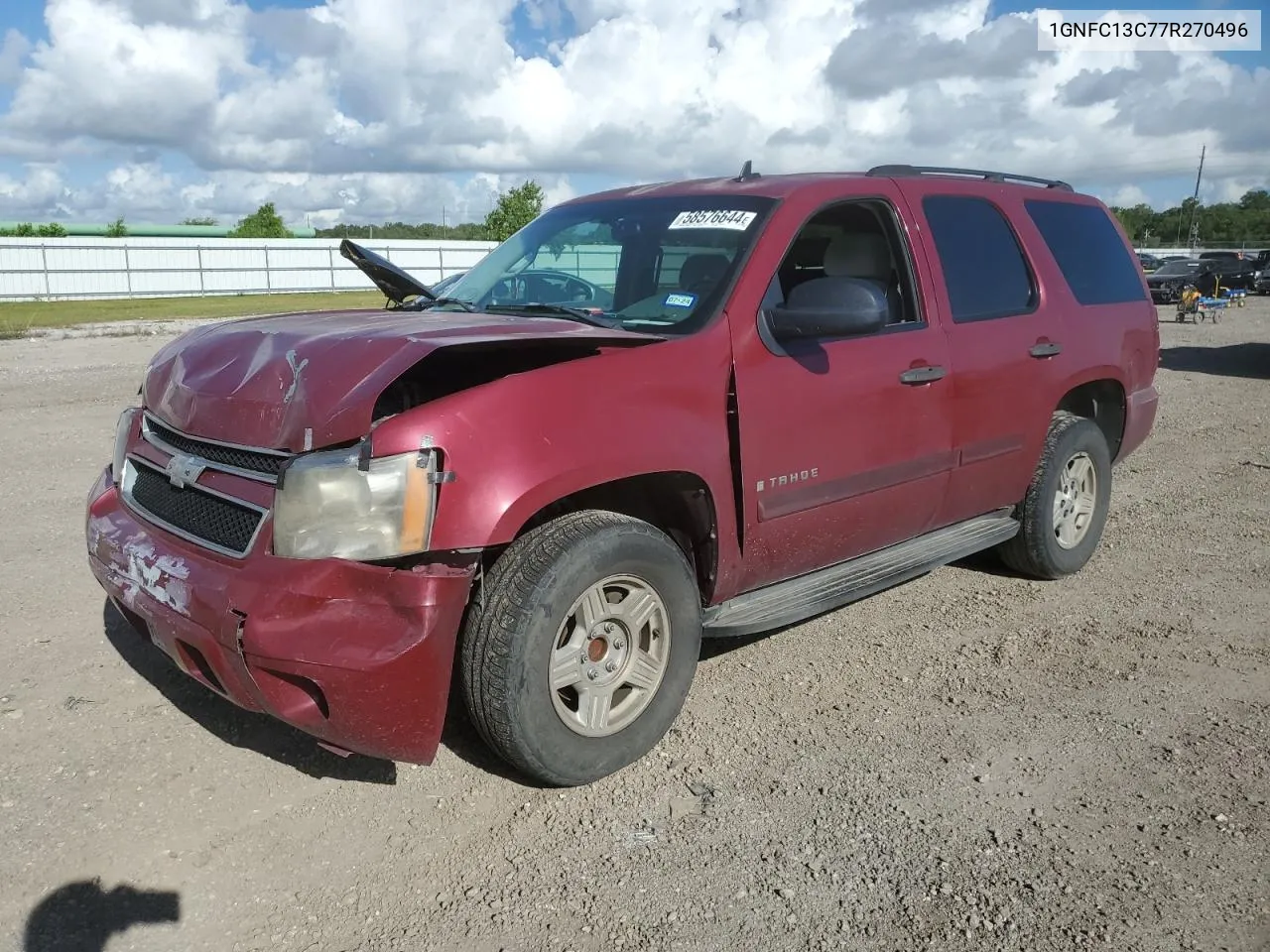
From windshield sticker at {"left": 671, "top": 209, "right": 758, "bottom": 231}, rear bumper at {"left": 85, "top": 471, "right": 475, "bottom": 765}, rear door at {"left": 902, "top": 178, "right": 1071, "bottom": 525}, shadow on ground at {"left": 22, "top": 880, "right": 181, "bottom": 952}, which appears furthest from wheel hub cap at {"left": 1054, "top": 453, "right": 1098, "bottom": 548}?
shadow on ground at {"left": 22, "top": 880, "right": 181, "bottom": 952}

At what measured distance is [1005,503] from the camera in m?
4.96

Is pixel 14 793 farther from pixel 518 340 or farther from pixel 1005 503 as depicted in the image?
pixel 1005 503

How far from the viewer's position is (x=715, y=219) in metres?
4.03

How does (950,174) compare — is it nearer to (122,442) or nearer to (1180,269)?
(122,442)

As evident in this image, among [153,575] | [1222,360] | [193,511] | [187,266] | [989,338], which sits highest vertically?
[187,266]

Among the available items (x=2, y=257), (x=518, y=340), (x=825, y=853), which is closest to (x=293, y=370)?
(x=518, y=340)

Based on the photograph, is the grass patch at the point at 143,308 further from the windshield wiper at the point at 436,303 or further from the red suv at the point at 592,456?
the red suv at the point at 592,456

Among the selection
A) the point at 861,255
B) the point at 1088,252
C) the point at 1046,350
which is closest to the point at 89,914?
the point at 861,255

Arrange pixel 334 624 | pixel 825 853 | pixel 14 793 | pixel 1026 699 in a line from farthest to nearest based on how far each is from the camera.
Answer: pixel 1026 699 → pixel 14 793 → pixel 825 853 → pixel 334 624

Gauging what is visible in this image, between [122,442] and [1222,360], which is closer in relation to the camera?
[122,442]

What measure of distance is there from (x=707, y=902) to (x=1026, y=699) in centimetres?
183

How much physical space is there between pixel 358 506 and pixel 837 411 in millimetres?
1875

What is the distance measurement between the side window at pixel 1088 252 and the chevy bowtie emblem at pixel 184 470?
403cm

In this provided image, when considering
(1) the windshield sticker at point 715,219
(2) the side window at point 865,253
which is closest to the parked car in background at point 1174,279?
(2) the side window at point 865,253
